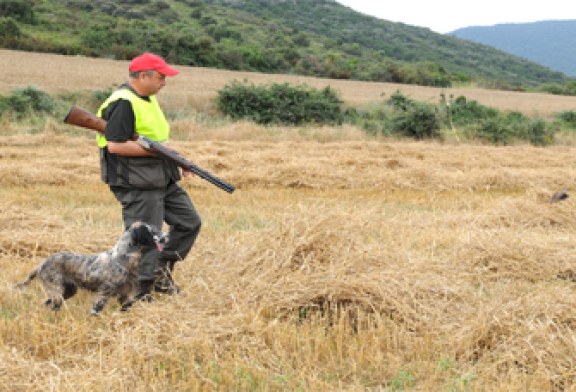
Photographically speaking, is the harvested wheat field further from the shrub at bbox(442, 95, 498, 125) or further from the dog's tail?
the shrub at bbox(442, 95, 498, 125)

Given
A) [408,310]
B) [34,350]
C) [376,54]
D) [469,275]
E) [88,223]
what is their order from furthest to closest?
[376,54] < [88,223] < [469,275] < [408,310] < [34,350]

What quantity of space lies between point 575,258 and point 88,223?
5.51 m

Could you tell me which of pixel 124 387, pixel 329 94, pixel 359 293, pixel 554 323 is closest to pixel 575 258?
pixel 554 323

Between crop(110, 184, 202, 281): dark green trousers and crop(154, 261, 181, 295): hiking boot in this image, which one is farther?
crop(154, 261, 181, 295): hiking boot

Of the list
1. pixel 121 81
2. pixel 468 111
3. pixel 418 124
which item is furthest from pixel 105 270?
pixel 468 111

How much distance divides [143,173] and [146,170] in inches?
1.4

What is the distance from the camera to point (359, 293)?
16.3ft

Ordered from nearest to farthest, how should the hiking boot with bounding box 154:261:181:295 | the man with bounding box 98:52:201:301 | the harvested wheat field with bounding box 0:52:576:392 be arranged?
the harvested wheat field with bounding box 0:52:576:392 → the man with bounding box 98:52:201:301 → the hiking boot with bounding box 154:261:181:295

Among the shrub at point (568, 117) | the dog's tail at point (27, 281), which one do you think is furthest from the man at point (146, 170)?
the shrub at point (568, 117)

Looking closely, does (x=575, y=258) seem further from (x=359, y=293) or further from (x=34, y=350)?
(x=34, y=350)

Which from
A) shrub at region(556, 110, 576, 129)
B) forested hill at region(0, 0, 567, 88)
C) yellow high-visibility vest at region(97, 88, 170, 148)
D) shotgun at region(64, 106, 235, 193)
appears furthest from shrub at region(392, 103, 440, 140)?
forested hill at region(0, 0, 567, 88)

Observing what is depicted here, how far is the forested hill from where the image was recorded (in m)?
43.1

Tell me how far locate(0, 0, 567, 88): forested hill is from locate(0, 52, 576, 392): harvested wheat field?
36.7m

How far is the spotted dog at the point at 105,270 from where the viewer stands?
4945mm
